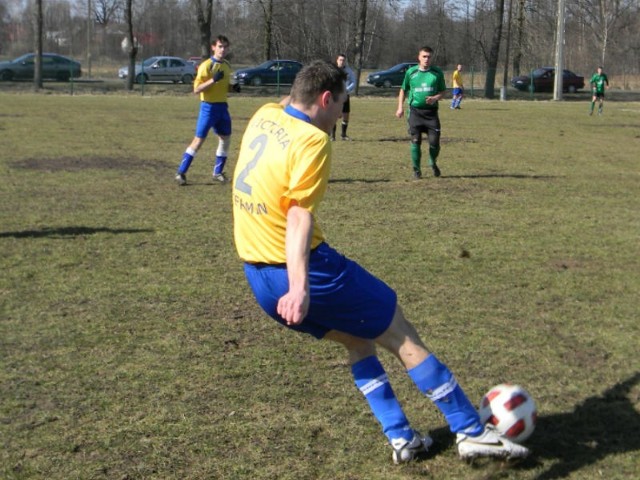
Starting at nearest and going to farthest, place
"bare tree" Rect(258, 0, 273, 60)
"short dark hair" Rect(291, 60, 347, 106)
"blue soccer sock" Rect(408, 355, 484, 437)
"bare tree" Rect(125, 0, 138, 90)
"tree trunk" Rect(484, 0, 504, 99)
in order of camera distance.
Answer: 1. "short dark hair" Rect(291, 60, 347, 106)
2. "blue soccer sock" Rect(408, 355, 484, 437)
3. "bare tree" Rect(125, 0, 138, 90)
4. "tree trunk" Rect(484, 0, 504, 99)
5. "bare tree" Rect(258, 0, 273, 60)

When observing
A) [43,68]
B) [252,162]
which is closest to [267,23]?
[43,68]

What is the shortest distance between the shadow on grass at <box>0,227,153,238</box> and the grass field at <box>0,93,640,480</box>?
0.04 meters

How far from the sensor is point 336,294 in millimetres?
3842

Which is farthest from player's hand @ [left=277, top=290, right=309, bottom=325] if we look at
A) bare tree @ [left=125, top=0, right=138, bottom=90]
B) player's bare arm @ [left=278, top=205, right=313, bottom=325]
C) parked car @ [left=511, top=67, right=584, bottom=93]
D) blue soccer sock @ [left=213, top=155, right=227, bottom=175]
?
parked car @ [left=511, top=67, right=584, bottom=93]

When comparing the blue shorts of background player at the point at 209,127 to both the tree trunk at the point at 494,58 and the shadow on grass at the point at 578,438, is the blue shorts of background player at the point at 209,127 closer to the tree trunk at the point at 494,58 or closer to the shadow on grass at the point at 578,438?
the shadow on grass at the point at 578,438

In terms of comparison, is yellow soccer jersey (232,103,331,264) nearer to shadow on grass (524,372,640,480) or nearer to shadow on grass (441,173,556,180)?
shadow on grass (524,372,640,480)

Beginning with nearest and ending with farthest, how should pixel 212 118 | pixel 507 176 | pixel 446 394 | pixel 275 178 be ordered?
pixel 275 178 → pixel 446 394 → pixel 212 118 → pixel 507 176

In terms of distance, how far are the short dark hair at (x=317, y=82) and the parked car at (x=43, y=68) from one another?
4585 cm

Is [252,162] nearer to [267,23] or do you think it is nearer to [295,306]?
[295,306]

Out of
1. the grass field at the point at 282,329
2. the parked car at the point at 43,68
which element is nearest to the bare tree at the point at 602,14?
the parked car at the point at 43,68

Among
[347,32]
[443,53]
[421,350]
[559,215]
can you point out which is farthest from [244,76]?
[421,350]

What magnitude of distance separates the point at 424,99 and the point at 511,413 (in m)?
9.27

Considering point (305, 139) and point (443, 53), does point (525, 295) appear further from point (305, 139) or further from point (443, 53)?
point (443, 53)

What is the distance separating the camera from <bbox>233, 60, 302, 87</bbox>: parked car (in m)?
47.5
